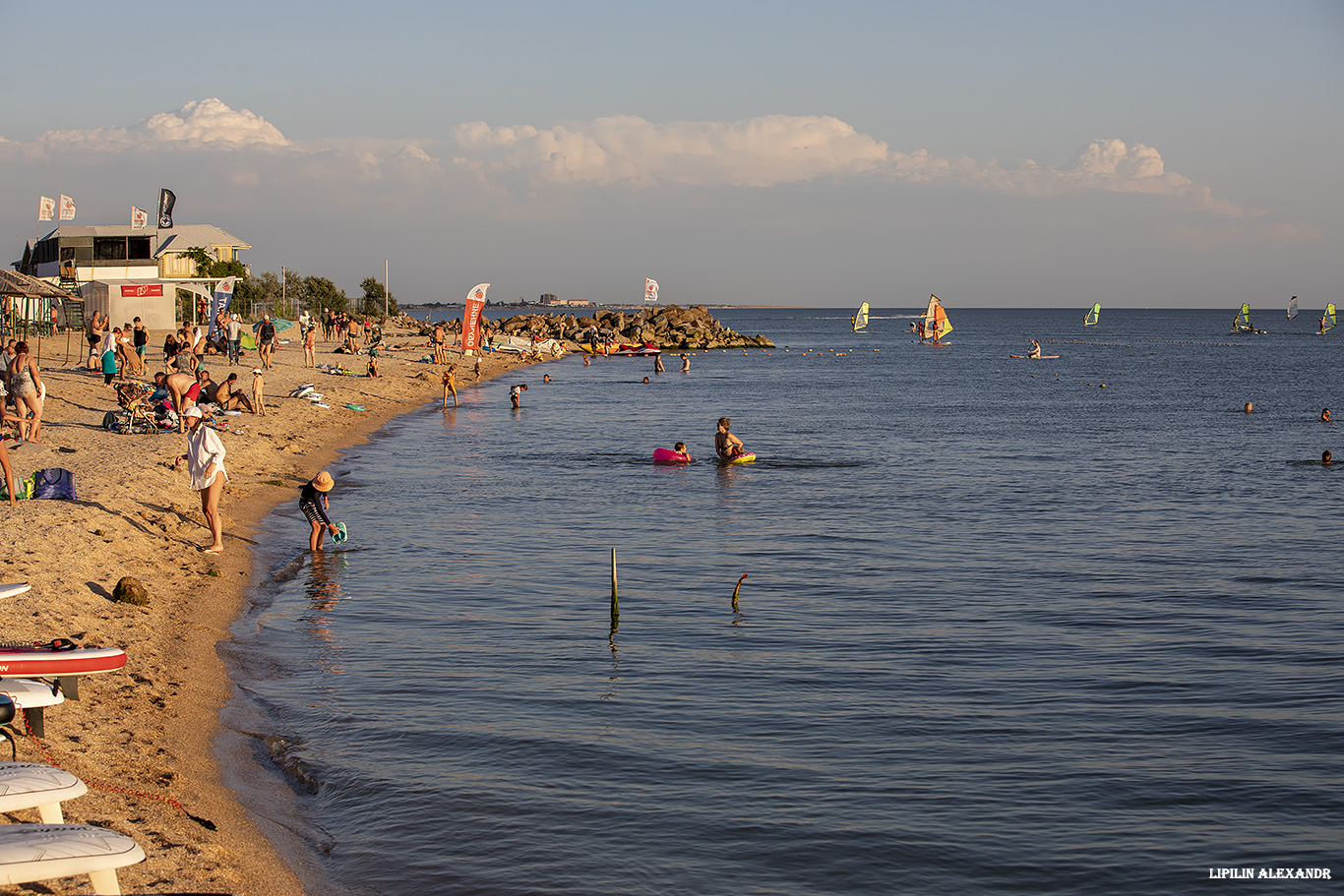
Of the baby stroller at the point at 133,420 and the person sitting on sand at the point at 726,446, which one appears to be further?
the person sitting on sand at the point at 726,446

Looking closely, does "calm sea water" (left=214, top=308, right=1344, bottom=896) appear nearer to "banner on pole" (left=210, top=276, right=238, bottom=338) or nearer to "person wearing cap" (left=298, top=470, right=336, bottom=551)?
"person wearing cap" (left=298, top=470, right=336, bottom=551)

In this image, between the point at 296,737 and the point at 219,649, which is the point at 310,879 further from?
the point at 219,649

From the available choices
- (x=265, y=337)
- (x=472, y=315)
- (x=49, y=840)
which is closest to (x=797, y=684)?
(x=49, y=840)

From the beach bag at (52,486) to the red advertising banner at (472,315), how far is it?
26.8 metres

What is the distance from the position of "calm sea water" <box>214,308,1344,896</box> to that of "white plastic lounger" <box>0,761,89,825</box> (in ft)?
5.61

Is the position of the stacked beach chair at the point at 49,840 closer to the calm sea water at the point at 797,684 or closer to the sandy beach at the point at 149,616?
the sandy beach at the point at 149,616

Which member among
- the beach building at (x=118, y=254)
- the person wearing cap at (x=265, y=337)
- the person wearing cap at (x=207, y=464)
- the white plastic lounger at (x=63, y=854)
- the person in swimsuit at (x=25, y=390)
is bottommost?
the white plastic lounger at (x=63, y=854)

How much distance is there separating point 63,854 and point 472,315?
40.8m

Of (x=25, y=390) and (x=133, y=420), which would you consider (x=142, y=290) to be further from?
(x=25, y=390)

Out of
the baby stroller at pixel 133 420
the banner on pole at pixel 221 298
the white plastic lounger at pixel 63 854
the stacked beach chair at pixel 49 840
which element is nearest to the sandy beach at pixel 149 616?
Answer: the baby stroller at pixel 133 420

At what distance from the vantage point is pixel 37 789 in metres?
5.76

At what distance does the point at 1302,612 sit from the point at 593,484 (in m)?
13.7

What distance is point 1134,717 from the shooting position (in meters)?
10.1

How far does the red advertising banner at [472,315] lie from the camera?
41.2 metres
